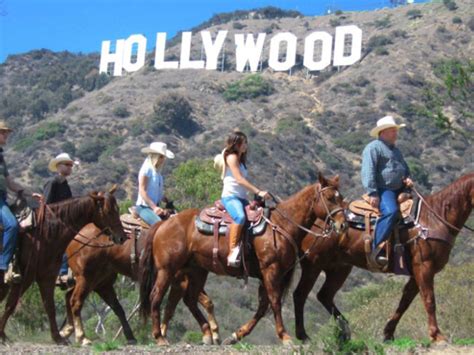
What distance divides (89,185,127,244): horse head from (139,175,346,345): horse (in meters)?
0.49

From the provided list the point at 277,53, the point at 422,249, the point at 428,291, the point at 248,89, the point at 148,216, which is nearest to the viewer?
the point at 428,291

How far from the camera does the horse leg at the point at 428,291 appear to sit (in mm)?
12594

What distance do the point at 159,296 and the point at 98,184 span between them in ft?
187

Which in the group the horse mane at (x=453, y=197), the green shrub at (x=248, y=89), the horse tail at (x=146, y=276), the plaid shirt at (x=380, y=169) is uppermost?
the green shrub at (x=248, y=89)

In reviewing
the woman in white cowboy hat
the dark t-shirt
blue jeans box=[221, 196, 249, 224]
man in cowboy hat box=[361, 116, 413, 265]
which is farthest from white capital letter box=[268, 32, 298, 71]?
blue jeans box=[221, 196, 249, 224]

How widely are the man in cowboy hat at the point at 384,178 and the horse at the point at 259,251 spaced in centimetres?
51

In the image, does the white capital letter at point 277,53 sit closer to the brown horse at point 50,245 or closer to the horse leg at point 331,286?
the horse leg at point 331,286

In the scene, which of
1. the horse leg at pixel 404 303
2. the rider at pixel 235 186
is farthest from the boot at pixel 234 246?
the horse leg at pixel 404 303

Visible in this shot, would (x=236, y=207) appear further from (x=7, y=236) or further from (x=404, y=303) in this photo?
(x=7, y=236)

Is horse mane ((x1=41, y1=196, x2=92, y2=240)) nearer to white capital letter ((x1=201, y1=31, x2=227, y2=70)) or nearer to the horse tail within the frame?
the horse tail

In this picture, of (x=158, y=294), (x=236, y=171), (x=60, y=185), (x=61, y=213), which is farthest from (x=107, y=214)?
(x=236, y=171)

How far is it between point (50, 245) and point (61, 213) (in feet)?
1.62

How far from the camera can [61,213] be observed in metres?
13.8

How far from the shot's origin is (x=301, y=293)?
14312 millimetres
